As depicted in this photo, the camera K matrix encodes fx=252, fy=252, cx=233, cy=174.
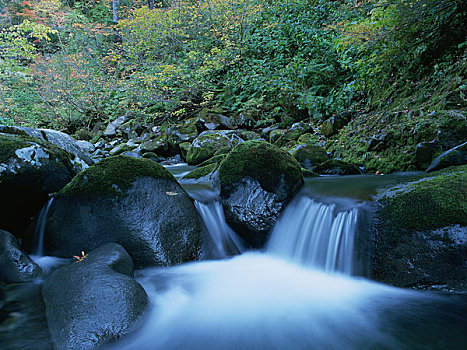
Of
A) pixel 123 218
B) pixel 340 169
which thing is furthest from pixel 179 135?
pixel 123 218

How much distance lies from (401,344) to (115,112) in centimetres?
2078

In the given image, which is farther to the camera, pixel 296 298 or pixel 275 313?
pixel 296 298

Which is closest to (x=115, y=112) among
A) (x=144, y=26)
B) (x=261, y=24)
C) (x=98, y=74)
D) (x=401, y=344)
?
(x=98, y=74)

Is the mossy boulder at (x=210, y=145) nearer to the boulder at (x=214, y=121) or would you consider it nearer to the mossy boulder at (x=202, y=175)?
the boulder at (x=214, y=121)

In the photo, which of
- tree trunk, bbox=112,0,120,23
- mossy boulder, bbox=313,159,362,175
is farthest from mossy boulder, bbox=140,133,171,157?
tree trunk, bbox=112,0,120,23

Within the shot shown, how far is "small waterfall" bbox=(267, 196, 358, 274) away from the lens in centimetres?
329

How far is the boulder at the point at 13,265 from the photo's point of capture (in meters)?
2.86

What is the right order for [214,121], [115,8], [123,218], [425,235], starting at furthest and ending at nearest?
[115,8] < [214,121] < [123,218] < [425,235]

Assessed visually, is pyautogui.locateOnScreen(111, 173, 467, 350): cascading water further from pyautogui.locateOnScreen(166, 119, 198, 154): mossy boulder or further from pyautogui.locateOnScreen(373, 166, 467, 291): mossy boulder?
pyautogui.locateOnScreen(166, 119, 198, 154): mossy boulder

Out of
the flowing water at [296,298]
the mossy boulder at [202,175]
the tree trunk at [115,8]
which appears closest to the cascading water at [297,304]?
the flowing water at [296,298]

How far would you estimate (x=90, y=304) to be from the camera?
208 cm

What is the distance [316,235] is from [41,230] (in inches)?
157

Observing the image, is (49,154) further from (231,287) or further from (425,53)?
(425,53)

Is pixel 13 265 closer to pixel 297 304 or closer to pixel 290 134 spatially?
pixel 297 304
